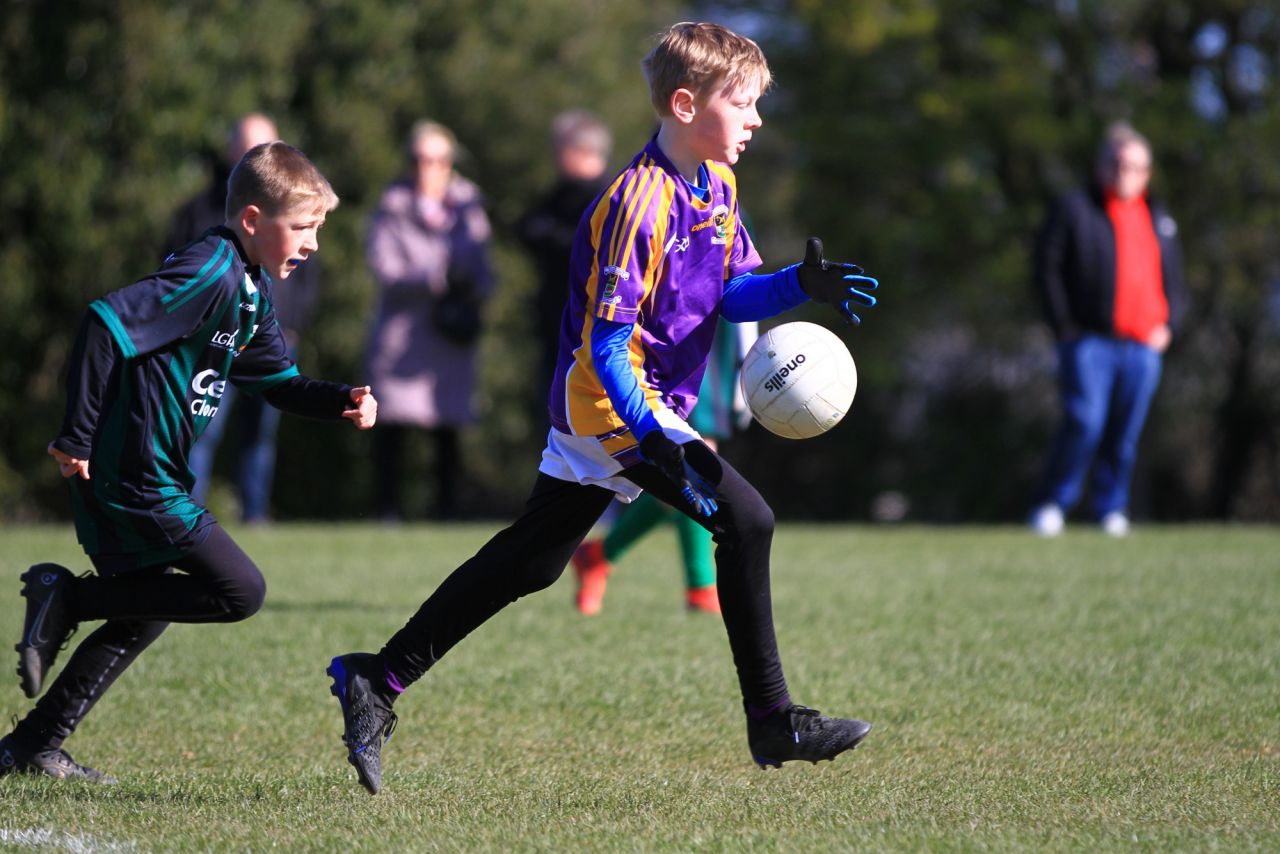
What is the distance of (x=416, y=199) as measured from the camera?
11.5m

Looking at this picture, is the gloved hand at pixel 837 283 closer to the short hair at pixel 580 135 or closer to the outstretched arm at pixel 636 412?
the outstretched arm at pixel 636 412

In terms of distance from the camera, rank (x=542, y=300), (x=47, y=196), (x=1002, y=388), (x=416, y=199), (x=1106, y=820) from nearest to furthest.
→ (x=1106, y=820)
(x=542, y=300)
(x=416, y=199)
(x=47, y=196)
(x=1002, y=388)

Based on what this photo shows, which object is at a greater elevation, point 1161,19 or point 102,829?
point 1161,19

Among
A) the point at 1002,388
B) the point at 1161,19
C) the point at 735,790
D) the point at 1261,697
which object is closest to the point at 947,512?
the point at 1002,388

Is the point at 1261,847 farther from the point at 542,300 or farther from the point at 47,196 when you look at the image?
the point at 47,196

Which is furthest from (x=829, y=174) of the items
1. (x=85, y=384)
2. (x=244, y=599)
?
(x=85, y=384)

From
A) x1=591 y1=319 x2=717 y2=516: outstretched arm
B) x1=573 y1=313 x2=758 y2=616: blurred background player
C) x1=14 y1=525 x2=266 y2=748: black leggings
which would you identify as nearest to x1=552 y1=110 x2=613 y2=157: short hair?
x1=573 y1=313 x2=758 y2=616: blurred background player

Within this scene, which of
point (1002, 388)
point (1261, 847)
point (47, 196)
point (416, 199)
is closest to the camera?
point (1261, 847)

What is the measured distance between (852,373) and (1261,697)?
1.99m

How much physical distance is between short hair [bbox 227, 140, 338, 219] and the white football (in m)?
1.22

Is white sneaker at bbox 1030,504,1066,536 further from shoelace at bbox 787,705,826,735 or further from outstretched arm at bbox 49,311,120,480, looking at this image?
outstretched arm at bbox 49,311,120,480

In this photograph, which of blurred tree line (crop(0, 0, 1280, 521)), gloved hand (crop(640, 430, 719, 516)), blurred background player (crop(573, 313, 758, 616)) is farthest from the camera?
blurred tree line (crop(0, 0, 1280, 521))

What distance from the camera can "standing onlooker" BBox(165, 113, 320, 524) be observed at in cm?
969

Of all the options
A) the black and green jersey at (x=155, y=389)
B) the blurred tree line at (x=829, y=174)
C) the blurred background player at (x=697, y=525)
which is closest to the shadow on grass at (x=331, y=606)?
the blurred background player at (x=697, y=525)
